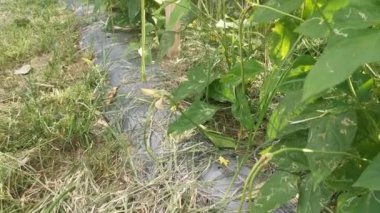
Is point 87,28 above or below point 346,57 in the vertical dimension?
below

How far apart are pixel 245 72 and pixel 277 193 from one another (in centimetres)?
35

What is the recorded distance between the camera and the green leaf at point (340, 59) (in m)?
0.45

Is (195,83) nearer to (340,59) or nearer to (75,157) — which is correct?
(75,157)

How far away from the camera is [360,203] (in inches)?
27.7

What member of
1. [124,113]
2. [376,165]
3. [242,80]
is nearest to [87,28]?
[124,113]

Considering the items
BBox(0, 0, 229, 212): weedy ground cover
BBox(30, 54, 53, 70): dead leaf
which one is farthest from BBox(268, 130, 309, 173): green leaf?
BBox(30, 54, 53, 70): dead leaf

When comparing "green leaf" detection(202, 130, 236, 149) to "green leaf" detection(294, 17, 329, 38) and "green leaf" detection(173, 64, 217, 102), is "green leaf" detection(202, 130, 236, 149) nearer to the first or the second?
→ "green leaf" detection(173, 64, 217, 102)

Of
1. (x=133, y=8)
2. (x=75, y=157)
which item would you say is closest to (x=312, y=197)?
(x=75, y=157)

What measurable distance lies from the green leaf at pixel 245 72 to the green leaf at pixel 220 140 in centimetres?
12

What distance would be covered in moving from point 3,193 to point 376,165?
2.75ft

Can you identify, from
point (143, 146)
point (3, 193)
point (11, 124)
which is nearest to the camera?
point (3, 193)

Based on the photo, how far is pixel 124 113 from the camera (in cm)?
139

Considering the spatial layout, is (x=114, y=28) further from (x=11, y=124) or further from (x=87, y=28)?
(x=11, y=124)

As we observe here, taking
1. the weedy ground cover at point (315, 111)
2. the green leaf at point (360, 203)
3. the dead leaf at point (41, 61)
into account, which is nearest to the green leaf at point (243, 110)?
the weedy ground cover at point (315, 111)
